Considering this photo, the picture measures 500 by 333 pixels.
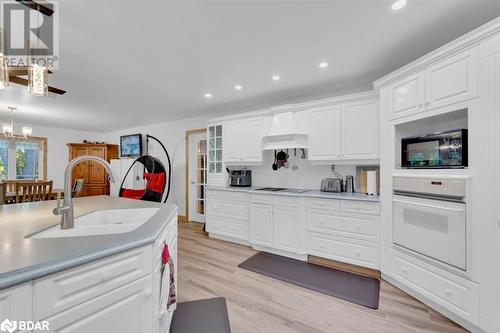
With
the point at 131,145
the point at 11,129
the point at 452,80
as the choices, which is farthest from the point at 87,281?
the point at 131,145

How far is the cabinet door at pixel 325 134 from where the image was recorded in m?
2.99

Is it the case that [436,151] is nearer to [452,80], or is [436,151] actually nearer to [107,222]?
[452,80]

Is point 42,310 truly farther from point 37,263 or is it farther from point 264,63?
point 264,63

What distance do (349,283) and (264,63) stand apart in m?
2.71

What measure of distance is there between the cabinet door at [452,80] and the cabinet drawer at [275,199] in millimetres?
1822

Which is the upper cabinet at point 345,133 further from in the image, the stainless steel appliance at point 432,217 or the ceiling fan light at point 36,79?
the ceiling fan light at point 36,79

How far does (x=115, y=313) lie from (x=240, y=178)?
2.97 meters

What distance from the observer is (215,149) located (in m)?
4.23

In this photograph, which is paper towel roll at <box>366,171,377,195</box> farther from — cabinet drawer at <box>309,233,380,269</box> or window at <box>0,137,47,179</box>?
window at <box>0,137,47,179</box>

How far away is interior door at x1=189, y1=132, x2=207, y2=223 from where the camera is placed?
194 inches

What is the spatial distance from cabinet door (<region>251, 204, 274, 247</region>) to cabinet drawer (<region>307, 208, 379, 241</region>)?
603 millimetres

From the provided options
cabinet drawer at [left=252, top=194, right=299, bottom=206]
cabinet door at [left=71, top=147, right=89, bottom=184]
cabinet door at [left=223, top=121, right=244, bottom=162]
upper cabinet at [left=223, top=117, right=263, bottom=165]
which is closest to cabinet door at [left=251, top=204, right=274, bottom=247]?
cabinet drawer at [left=252, top=194, right=299, bottom=206]

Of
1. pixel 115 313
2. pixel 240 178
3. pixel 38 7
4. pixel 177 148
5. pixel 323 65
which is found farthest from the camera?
pixel 177 148

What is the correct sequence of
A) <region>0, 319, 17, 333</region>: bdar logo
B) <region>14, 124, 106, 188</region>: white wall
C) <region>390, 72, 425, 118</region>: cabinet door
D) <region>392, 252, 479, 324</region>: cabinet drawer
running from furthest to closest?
<region>14, 124, 106, 188</region>: white wall → <region>390, 72, 425, 118</region>: cabinet door → <region>392, 252, 479, 324</region>: cabinet drawer → <region>0, 319, 17, 333</region>: bdar logo
